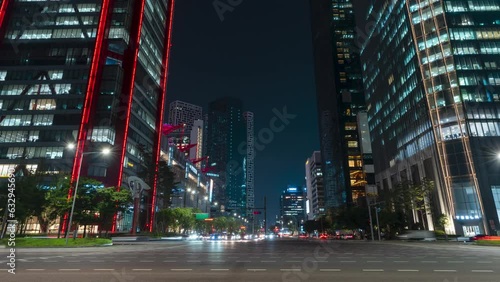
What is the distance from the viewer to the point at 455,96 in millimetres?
70312

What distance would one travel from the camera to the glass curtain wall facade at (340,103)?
147 m

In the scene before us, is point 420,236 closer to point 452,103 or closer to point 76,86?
point 452,103

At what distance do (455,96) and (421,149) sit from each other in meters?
15.1

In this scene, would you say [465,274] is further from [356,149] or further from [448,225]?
[356,149]

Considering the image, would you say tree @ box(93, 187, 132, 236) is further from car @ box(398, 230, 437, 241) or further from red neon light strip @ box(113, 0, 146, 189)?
Answer: car @ box(398, 230, 437, 241)

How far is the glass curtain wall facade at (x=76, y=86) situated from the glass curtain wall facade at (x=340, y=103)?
97307 mm

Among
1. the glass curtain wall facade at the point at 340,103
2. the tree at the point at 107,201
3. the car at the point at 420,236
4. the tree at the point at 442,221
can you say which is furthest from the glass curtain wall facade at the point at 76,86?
the glass curtain wall facade at the point at 340,103

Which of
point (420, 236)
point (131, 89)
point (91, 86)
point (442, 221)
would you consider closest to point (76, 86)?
point (91, 86)

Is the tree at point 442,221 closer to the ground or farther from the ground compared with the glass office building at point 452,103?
closer to the ground

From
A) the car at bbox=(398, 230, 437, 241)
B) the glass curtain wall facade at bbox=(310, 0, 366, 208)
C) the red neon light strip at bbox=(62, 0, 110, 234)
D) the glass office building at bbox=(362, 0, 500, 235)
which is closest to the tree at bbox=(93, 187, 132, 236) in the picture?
the red neon light strip at bbox=(62, 0, 110, 234)

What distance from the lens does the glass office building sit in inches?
2579

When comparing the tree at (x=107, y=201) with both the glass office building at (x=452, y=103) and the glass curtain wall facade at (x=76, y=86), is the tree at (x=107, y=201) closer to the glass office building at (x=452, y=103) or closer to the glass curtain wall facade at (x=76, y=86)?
the glass curtain wall facade at (x=76, y=86)

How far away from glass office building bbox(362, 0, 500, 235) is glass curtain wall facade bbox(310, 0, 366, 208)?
53.9 metres

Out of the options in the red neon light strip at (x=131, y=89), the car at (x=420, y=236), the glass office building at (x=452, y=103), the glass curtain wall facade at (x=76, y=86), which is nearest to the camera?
the car at (x=420, y=236)
